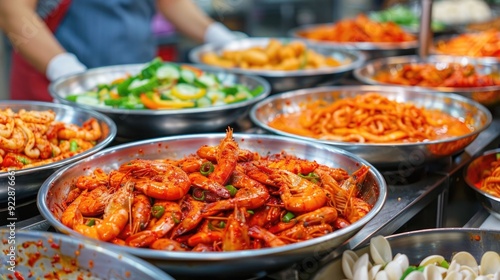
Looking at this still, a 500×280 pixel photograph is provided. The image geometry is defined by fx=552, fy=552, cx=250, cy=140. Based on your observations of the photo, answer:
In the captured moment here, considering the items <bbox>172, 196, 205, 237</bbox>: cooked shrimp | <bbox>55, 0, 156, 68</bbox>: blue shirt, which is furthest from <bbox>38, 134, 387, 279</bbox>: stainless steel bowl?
<bbox>55, 0, 156, 68</bbox>: blue shirt

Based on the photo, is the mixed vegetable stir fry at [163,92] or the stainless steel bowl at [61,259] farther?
the mixed vegetable stir fry at [163,92]

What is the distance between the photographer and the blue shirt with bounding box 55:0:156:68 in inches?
140

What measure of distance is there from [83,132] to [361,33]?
2.87 meters

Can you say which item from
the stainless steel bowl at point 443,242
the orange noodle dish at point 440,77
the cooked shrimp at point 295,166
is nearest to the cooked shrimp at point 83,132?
the cooked shrimp at point 295,166

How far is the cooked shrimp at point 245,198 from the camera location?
1503mm

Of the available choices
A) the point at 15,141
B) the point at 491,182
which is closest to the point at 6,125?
the point at 15,141

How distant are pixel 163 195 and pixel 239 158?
362 mm

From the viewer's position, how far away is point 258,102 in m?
2.63

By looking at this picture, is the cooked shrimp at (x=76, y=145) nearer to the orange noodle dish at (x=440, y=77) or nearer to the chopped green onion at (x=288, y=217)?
the chopped green onion at (x=288, y=217)

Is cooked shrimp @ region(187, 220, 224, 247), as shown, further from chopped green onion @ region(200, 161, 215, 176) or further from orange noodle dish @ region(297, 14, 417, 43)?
orange noodle dish @ region(297, 14, 417, 43)

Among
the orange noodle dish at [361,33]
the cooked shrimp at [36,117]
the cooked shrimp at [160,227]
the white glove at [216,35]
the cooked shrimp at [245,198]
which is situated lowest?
the cooked shrimp at [160,227]

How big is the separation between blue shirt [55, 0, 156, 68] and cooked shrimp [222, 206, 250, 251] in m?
2.49

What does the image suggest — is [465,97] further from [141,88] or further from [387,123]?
[141,88]

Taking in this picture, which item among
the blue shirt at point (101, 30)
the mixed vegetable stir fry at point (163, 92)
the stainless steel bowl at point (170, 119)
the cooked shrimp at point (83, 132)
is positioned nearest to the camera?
the cooked shrimp at point (83, 132)
